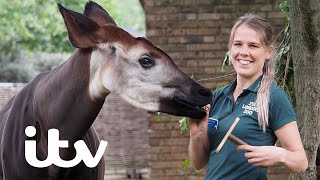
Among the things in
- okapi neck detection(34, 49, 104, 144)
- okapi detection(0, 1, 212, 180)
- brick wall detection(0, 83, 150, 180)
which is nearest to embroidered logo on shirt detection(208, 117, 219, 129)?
okapi detection(0, 1, 212, 180)

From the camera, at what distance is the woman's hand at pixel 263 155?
381cm

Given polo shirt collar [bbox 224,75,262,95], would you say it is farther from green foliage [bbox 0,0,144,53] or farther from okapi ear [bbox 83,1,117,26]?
green foliage [bbox 0,0,144,53]

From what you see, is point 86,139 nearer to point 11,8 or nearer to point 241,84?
point 241,84

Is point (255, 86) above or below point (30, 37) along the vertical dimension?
above

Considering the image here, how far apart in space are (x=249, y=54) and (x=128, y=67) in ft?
2.76

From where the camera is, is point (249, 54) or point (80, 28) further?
point (80, 28)

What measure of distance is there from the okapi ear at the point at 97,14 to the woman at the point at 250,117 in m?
1.01

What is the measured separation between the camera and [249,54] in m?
4.16

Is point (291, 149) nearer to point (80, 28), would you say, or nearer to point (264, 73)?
point (264, 73)

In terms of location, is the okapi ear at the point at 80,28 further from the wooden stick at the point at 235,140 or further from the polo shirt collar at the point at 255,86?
the wooden stick at the point at 235,140

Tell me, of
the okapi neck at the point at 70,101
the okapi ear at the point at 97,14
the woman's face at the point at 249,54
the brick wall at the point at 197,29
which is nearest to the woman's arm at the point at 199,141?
the woman's face at the point at 249,54

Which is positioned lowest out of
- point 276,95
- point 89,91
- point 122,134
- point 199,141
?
point 122,134

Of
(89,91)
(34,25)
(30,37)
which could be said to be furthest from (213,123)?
(34,25)

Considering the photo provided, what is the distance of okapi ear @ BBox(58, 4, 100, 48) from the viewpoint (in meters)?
4.75
